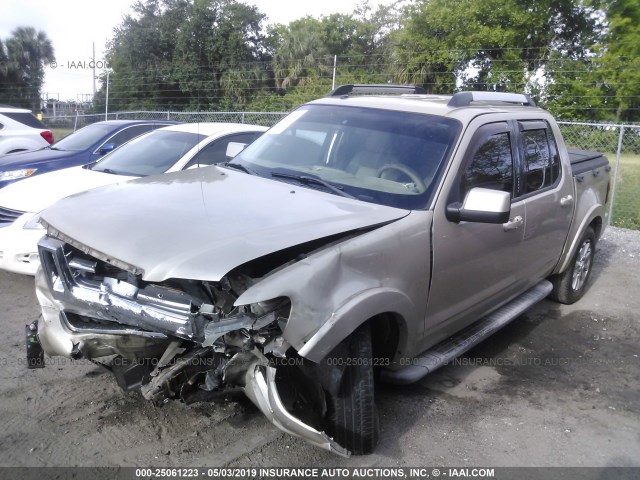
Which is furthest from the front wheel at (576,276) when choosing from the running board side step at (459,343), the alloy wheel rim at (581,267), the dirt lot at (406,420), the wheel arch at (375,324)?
the wheel arch at (375,324)

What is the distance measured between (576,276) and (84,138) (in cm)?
667

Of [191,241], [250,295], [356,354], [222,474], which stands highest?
[191,241]

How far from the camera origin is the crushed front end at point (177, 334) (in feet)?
8.64

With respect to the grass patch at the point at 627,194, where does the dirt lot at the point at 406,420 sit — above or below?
below

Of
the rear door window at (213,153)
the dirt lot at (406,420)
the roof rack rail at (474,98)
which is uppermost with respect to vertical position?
the roof rack rail at (474,98)

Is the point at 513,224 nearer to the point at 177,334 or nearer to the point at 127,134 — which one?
the point at 177,334

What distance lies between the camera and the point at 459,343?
3926mm

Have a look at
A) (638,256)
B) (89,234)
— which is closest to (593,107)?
(638,256)

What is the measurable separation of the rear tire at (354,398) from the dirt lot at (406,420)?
206mm

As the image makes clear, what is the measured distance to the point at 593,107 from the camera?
19250 millimetres

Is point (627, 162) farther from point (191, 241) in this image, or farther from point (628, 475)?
point (191, 241)

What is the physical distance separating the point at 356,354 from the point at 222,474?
90cm

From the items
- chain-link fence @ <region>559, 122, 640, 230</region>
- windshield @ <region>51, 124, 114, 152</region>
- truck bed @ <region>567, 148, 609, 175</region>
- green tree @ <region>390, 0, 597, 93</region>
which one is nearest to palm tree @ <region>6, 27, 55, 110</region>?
green tree @ <region>390, 0, 597, 93</region>

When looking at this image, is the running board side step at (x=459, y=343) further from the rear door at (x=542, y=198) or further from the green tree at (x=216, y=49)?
the green tree at (x=216, y=49)
